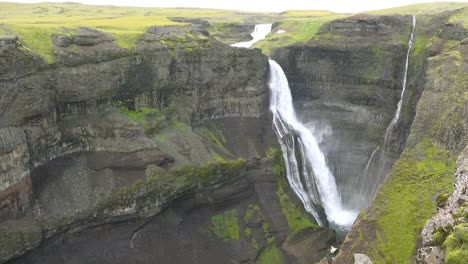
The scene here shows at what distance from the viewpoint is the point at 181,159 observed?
34.8m

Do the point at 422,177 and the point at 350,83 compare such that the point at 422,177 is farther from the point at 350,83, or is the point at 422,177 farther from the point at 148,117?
the point at 350,83

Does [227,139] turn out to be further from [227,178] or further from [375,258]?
[375,258]

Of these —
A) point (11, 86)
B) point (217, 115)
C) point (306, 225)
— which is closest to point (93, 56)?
→ point (11, 86)

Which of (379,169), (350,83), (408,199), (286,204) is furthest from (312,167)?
(408,199)

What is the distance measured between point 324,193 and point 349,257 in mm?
23474

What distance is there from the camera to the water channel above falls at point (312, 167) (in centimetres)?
4228

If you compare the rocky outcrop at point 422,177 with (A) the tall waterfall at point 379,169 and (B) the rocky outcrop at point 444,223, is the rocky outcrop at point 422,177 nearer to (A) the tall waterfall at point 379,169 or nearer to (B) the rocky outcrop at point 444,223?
(B) the rocky outcrop at point 444,223

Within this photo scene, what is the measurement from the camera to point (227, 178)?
36438 millimetres

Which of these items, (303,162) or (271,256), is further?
(303,162)

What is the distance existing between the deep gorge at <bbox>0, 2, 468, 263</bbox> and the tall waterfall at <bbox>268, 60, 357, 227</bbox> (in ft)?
4.15

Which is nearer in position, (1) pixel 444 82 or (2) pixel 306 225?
(1) pixel 444 82

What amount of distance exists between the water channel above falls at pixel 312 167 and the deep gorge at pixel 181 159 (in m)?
0.84

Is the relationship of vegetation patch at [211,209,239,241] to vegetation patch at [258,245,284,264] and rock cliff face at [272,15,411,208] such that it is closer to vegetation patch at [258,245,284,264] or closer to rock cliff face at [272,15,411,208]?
vegetation patch at [258,245,284,264]

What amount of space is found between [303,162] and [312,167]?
1809mm
